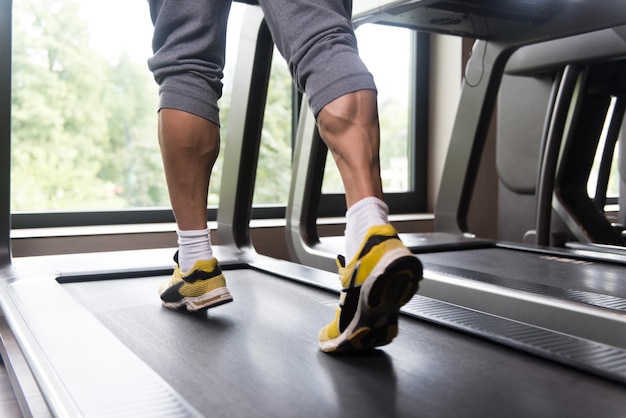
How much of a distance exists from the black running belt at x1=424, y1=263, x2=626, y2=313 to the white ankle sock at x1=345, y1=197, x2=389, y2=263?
675 millimetres

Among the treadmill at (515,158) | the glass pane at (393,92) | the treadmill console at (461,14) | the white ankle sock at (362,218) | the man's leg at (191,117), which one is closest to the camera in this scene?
the white ankle sock at (362,218)

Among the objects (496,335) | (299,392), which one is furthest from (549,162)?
(299,392)

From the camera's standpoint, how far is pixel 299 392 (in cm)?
82

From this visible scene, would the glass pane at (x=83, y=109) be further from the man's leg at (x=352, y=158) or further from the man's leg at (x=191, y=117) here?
the man's leg at (x=352, y=158)

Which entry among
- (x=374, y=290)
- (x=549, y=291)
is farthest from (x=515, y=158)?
(x=374, y=290)

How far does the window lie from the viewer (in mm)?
2717

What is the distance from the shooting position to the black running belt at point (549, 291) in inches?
57.3

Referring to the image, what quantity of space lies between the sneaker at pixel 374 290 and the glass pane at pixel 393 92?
9.34 feet

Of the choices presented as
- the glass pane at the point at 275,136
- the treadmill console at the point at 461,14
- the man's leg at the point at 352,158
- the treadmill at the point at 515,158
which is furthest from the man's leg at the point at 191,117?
the glass pane at the point at 275,136

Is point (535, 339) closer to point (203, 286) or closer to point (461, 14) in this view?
point (203, 286)

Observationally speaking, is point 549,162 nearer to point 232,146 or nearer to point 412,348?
point 232,146

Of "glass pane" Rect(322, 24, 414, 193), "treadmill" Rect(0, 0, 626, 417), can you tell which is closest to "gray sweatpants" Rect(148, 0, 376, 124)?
"treadmill" Rect(0, 0, 626, 417)

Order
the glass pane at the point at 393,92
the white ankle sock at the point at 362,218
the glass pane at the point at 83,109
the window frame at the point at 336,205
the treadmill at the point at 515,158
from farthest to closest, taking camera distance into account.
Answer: the glass pane at the point at 393,92, the window frame at the point at 336,205, the glass pane at the point at 83,109, the treadmill at the point at 515,158, the white ankle sock at the point at 362,218

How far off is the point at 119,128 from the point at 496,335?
2.30 metres
